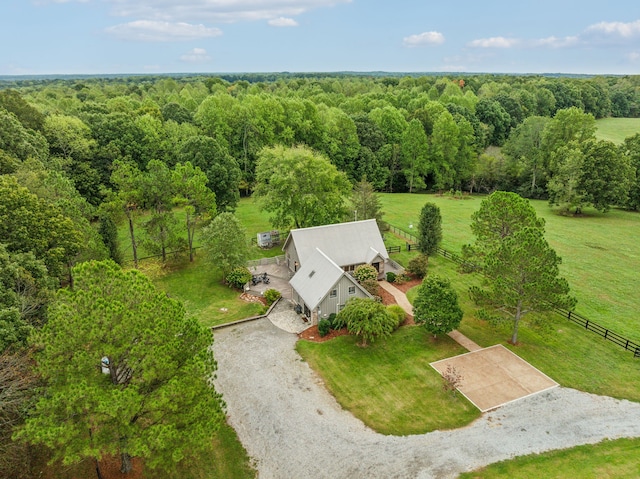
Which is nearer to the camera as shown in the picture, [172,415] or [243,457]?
[172,415]

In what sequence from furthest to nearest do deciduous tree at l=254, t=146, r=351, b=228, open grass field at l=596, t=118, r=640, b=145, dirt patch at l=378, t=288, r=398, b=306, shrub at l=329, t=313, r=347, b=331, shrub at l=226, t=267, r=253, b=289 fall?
1. open grass field at l=596, t=118, r=640, b=145
2. deciduous tree at l=254, t=146, r=351, b=228
3. shrub at l=226, t=267, r=253, b=289
4. dirt patch at l=378, t=288, r=398, b=306
5. shrub at l=329, t=313, r=347, b=331

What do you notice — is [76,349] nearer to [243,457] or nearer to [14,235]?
[243,457]

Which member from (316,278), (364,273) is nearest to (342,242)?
(364,273)

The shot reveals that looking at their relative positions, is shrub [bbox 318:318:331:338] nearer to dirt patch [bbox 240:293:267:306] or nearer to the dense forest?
dirt patch [bbox 240:293:267:306]

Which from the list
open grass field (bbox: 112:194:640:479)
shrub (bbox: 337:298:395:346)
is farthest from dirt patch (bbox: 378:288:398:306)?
shrub (bbox: 337:298:395:346)

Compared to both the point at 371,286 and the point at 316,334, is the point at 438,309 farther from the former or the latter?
the point at 316,334

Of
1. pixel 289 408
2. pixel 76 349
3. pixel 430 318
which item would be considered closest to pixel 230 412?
pixel 289 408
